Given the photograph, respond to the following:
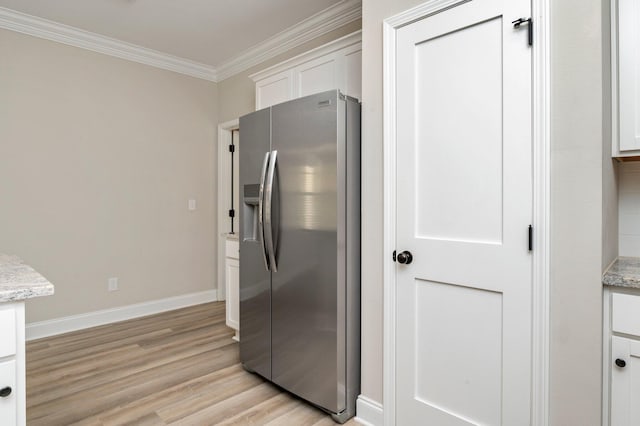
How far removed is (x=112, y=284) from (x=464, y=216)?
3502 millimetres

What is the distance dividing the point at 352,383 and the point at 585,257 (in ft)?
4.33

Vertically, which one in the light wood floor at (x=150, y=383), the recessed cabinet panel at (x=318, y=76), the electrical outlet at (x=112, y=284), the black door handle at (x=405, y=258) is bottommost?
the light wood floor at (x=150, y=383)

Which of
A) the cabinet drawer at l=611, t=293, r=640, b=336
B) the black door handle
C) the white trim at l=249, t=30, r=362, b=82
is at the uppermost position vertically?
the white trim at l=249, t=30, r=362, b=82

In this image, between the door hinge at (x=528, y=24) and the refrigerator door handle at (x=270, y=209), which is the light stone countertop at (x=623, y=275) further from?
the refrigerator door handle at (x=270, y=209)

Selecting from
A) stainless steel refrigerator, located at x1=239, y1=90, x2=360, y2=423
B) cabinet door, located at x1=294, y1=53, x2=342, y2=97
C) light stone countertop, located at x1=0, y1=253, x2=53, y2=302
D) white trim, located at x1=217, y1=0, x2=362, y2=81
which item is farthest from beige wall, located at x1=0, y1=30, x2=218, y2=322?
light stone countertop, located at x1=0, y1=253, x2=53, y2=302

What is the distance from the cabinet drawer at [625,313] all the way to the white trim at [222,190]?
12.7 ft

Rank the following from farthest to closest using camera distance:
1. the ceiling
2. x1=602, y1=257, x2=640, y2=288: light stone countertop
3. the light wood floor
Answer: the ceiling
the light wood floor
x1=602, y1=257, x2=640, y2=288: light stone countertop

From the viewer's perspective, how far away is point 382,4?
1.87 meters

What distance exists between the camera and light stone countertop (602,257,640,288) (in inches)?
48.2

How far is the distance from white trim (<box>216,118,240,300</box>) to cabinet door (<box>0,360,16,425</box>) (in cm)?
341

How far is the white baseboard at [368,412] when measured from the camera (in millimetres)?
1896

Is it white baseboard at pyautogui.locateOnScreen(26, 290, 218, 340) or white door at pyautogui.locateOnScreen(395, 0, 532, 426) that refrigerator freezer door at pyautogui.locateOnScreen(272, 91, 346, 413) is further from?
white baseboard at pyautogui.locateOnScreen(26, 290, 218, 340)

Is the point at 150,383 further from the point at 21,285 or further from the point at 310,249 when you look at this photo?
the point at 21,285

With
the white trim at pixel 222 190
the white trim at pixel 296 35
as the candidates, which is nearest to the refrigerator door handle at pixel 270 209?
the white trim at pixel 296 35
